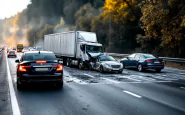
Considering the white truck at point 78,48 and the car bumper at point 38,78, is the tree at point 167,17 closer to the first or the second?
the white truck at point 78,48

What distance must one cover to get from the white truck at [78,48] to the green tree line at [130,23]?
5.89m

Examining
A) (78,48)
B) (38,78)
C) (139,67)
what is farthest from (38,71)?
(78,48)

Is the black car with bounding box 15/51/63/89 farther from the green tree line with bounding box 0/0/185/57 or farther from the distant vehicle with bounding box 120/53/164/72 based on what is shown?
the green tree line with bounding box 0/0/185/57

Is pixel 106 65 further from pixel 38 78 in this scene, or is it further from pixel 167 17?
pixel 167 17

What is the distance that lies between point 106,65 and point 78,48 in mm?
5771

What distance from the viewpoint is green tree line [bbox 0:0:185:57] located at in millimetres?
25766

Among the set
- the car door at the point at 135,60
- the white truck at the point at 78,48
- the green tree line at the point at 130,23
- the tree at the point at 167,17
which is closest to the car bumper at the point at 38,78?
the white truck at the point at 78,48

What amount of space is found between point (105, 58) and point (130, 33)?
3408 centimetres

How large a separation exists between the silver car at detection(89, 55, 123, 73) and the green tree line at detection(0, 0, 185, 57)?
6850 millimetres

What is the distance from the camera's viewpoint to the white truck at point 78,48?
2323 centimetres

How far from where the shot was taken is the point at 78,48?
24.4 meters

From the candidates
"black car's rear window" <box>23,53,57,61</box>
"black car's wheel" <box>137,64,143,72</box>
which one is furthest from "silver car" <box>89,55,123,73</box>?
"black car's rear window" <box>23,53,57,61</box>

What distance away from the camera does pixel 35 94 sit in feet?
32.0

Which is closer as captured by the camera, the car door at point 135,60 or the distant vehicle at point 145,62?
the distant vehicle at point 145,62
